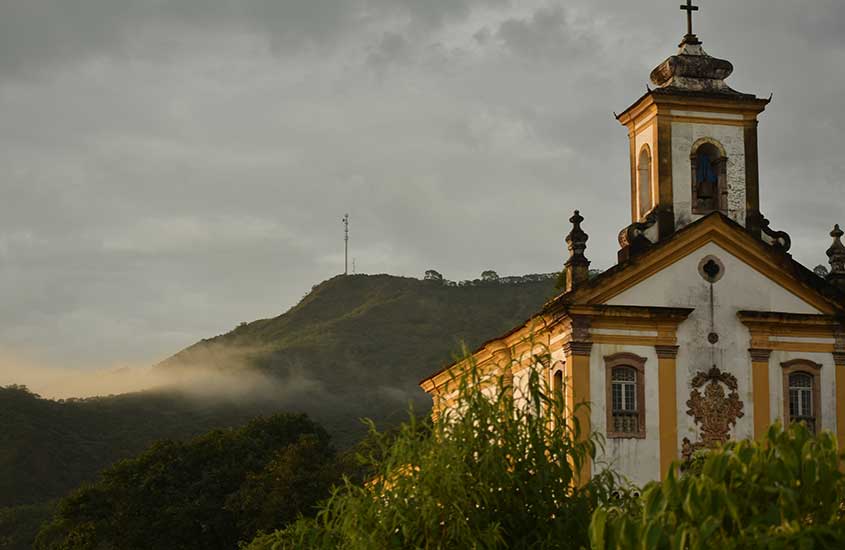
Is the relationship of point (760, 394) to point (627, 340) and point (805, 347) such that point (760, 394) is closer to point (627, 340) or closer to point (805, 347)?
point (805, 347)

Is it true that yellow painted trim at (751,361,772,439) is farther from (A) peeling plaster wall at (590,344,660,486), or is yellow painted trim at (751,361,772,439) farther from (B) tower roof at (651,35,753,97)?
(B) tower roof at (651,35,753,97)

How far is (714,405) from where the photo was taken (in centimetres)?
3472

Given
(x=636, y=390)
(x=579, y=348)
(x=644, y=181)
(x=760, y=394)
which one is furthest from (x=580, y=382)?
(x=644, y=181)

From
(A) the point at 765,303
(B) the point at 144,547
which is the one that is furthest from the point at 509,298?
(A) the point at 765,303

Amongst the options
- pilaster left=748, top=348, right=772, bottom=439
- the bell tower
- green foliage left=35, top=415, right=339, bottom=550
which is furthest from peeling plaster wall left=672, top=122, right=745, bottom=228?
green foliage left=35, top=415, right=339, bottom=550

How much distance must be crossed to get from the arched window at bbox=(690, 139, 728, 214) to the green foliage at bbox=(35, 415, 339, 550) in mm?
22638

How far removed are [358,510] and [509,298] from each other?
13200 cm

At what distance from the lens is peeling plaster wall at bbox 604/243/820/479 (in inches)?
1371

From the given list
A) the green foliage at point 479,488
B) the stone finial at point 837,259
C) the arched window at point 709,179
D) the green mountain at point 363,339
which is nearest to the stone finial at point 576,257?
the arched window at point 709,179

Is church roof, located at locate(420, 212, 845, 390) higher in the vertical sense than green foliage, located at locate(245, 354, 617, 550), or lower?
higher

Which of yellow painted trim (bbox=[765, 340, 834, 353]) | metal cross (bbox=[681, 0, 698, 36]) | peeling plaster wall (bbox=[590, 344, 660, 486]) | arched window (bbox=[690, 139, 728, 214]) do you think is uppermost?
metal cross (bbox=[681, 0, 698, 36])

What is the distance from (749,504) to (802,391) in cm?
2121

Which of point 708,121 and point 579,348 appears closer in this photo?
point 579,348

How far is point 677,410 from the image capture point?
1358 inches
